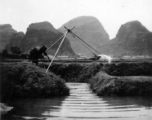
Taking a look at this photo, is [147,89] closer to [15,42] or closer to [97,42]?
[15,42]

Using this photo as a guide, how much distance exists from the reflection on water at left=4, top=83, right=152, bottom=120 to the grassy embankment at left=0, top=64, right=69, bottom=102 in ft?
2.29

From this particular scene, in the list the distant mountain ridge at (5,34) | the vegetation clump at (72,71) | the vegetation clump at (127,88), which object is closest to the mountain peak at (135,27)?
the distant mountain ridge at (5,34)

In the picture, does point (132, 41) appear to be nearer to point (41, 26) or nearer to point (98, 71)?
point (41, 26)

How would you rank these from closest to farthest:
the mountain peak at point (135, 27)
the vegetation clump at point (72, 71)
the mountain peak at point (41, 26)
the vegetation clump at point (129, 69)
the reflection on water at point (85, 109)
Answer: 1. the reflection on water at point (85, 109)
2. the vegetation clump at point (129, 69)
3. the vegetation clump at point (72, 71)
4. the mountain peak at point (41, 26)
5. the mountain peak at point (135, 27)

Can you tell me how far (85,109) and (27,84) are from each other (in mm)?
3688

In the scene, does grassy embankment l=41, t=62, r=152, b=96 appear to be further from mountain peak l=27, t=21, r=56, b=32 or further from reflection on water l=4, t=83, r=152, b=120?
mountain peak l=27, t=21, r=56, b=32

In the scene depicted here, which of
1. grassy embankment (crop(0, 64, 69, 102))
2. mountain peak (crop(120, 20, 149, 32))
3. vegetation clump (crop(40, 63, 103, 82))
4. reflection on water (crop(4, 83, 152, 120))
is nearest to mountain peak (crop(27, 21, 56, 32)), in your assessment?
mountain peak (crop(120, 20, 149, 32))

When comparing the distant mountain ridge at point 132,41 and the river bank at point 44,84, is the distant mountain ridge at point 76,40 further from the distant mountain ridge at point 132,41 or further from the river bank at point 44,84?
the river bank at point 44,84

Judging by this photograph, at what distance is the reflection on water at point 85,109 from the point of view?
680cm

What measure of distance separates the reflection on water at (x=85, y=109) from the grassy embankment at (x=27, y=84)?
0.70m

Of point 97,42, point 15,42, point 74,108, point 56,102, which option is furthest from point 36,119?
point 97,42

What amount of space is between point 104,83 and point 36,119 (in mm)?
5252

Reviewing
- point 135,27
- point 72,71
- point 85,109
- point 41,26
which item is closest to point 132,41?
point 135,27

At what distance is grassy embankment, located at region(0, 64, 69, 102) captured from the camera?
391 inches
